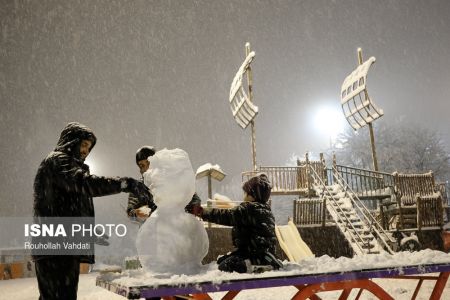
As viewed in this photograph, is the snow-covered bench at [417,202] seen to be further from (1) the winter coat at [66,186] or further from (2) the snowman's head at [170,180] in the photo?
(1) the winter coat at [66,186]

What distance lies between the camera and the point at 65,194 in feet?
8.82

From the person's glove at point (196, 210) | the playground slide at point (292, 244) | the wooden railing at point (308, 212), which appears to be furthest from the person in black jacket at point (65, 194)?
the wooden railing at point (308, 212)

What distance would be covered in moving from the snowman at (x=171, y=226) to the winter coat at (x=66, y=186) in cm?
38

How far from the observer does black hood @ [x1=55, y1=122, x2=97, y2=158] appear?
2.80m

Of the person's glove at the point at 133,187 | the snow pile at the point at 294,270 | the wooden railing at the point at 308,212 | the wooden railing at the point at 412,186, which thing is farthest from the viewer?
the wooden railing at the point at 412,186

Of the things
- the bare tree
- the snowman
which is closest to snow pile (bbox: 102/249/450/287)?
the snowman

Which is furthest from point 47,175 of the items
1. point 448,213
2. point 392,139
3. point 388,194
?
point 392,139

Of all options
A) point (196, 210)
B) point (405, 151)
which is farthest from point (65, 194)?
point (405, 151)

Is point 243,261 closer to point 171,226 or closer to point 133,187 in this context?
point 171,226

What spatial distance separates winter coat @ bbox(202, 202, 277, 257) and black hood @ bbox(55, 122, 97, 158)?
1134 millimetres

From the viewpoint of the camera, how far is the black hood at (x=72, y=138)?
2797 mm

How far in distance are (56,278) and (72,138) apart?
41.0 inches

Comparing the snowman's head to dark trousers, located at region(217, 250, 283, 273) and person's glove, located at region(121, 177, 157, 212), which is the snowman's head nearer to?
person's glove, located at region(121, 177, 157, 212)

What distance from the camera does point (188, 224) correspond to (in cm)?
278
